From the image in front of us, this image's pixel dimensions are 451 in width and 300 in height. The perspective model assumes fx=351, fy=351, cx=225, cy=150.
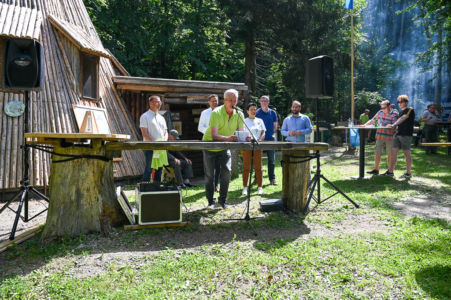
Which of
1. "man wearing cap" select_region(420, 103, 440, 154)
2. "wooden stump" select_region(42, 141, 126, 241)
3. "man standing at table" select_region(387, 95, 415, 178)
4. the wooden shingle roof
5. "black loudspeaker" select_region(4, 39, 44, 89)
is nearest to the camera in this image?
"wooden stump" select_region(42, 141, 126, 241)

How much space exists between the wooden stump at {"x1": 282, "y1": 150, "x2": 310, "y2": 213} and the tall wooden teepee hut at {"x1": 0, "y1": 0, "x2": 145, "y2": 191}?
15.3ft

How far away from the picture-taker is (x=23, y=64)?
474cm

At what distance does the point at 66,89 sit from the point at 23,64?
3.23 m

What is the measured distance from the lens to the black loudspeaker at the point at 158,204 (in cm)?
456

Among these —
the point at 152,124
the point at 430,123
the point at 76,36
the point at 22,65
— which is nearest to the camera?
the point at 22,65

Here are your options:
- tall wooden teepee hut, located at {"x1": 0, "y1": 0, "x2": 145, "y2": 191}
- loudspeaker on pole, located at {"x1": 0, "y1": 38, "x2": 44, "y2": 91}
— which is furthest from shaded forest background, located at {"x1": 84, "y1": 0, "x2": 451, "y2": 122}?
loudspeaker on pole, located at {"x1": 0, "y1": 38, "x2": 44, "y2": 91}

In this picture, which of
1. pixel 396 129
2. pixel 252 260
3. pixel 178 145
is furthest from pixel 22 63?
pixel 396 129

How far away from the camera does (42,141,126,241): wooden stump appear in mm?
4090

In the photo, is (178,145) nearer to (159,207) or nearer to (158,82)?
(159,207)

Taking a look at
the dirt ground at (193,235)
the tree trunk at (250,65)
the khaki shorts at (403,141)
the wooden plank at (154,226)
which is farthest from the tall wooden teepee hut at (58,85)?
the tree trunk at (250,65)

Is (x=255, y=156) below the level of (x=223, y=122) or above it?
below

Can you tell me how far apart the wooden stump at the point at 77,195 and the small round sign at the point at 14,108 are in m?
3.84

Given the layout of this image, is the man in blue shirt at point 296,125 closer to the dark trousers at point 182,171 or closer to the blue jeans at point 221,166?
the blue jeans at point 221,166

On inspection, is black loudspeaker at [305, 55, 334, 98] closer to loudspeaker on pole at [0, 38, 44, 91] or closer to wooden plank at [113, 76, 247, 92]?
wooden plank at [113, 76, 247, 92]
